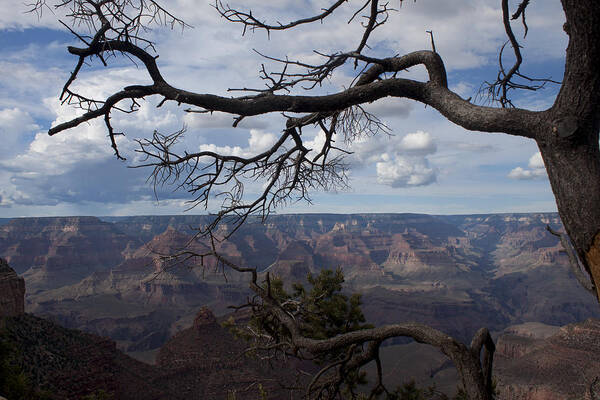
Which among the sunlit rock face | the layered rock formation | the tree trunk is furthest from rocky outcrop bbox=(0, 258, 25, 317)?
the sunlit rock face

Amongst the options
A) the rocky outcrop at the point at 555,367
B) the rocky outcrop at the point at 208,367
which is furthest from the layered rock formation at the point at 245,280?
the rocky outcrop at the point at 555,367

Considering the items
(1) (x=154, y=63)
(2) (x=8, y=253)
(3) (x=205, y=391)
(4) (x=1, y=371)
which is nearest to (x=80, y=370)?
(3) (x=205, y=391)

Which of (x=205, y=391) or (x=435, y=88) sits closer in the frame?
(x=435, y=88)

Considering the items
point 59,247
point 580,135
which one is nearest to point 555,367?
point 580,135

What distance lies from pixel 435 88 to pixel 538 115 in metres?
0.77

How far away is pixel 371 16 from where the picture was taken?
356 cm

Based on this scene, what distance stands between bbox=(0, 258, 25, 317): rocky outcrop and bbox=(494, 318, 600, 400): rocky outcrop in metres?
42.6

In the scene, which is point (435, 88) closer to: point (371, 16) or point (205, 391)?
point (371, 16)

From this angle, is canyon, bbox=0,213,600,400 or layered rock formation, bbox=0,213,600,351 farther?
layered rock formation, bbox=0,213,600,351

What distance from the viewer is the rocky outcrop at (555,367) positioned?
36.2 m

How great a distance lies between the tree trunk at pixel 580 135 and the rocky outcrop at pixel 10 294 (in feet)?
127

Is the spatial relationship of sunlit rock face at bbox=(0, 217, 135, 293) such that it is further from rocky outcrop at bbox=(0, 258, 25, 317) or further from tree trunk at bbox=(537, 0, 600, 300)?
tree trunk at bbox=(537, 0, 600, 300)

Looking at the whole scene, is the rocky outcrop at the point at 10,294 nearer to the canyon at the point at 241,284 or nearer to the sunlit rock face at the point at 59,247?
the canyon at the point at 241,284

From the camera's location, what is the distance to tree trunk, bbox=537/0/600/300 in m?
2.11
